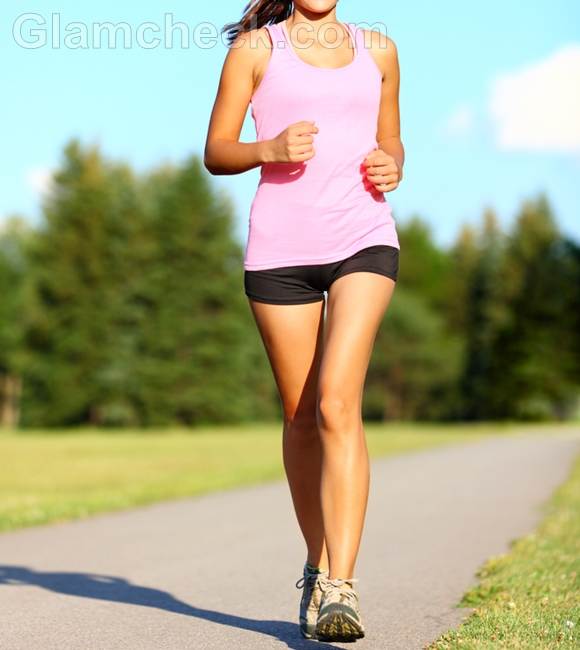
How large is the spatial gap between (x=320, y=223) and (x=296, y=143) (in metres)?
0.32

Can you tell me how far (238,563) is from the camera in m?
7.09

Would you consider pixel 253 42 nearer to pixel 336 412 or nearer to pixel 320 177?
pixel 320 177

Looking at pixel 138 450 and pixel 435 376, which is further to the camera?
pixel 435 376

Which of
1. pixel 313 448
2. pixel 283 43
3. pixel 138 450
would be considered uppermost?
pixel 283 43

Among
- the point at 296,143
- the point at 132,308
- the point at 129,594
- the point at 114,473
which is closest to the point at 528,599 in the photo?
the point at 129,594

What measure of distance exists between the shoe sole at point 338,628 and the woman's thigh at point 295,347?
0.82m

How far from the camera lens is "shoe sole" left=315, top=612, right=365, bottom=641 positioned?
374 cm

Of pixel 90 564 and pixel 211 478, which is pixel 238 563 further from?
pixel 211 478

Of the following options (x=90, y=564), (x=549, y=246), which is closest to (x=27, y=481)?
(x=90, y=564)

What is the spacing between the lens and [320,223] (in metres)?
4.07

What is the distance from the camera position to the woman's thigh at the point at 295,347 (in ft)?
13.7

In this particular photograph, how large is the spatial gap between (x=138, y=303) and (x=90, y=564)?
5001 cm

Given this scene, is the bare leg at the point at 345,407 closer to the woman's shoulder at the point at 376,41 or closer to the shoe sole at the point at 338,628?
the shoe sole at the point at 338,628

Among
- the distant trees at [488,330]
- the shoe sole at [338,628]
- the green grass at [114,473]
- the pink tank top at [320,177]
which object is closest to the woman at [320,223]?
the pink tank top at [320,177]
